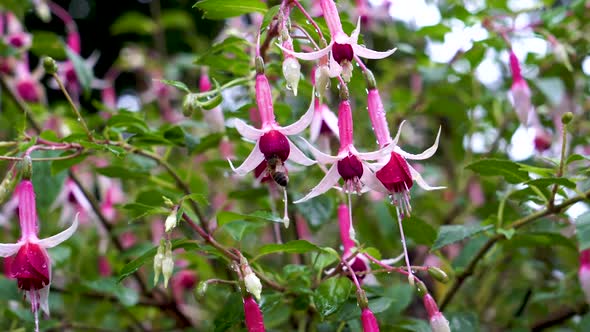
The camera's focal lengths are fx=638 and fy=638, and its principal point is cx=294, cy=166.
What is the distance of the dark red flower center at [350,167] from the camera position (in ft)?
2.48

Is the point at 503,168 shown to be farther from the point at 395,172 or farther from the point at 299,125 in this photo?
the point at 299,125

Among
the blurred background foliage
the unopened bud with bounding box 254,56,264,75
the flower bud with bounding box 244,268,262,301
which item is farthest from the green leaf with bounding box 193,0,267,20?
the flower bud with bounding box 244,268,262,301

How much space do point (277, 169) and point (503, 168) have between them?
0.35 meters

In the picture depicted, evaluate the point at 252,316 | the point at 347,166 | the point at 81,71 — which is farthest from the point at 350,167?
the point at 81,71

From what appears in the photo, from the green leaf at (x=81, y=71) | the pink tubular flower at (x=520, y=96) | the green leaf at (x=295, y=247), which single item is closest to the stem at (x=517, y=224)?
the pink tubular flower at (x=520, y=96)

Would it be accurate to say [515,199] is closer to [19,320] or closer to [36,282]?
[36,282]

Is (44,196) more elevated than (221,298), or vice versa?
(44,196)

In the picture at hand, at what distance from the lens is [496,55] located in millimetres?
1696

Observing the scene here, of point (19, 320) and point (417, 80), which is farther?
point (417, 80)

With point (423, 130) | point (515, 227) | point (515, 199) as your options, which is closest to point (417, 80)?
point (423, 130)

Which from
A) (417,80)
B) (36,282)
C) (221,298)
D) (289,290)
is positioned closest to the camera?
(36,282)

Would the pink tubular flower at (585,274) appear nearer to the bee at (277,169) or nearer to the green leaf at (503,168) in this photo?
the green leaf at (503,168)

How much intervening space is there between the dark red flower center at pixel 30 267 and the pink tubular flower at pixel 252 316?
25 centimetres

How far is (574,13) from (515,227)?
0.62 metres
